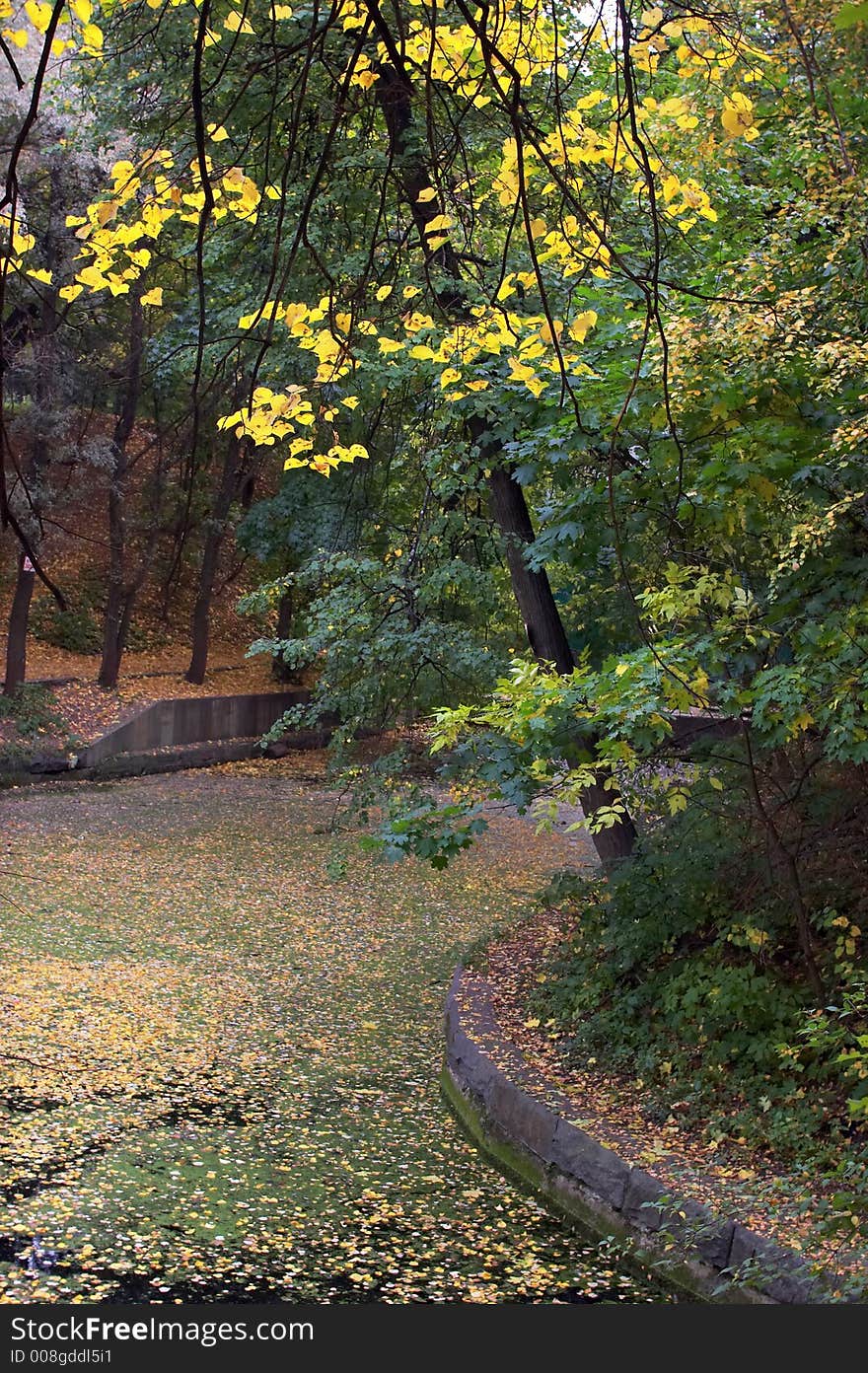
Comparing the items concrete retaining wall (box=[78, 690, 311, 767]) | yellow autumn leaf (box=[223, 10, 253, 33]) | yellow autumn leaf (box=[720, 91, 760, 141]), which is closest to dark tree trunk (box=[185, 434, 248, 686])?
concrete retaining wall (box=[78, 690, 311, 767])

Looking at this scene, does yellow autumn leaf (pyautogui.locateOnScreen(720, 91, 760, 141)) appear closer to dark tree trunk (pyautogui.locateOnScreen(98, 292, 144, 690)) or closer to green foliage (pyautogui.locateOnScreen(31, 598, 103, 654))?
dark tree trunk (pyautogui.locateOnScreen(98, 292, 144, 690))

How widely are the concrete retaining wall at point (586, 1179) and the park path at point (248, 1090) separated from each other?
138 millimetres

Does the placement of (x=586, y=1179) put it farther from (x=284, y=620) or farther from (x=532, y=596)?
(x=284, y=620)

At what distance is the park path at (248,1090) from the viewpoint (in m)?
4.71

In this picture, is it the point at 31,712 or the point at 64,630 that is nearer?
the point at 31,712

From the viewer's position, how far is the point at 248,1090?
Answer: 682 centimetres

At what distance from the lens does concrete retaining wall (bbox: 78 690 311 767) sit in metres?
18.6

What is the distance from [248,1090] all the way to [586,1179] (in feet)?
7.64

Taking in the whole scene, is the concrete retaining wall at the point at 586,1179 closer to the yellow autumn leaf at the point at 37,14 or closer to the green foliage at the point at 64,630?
the yellow autumn leaf at the point at 37,14

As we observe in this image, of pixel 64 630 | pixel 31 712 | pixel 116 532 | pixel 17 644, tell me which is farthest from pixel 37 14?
pixel 64 630

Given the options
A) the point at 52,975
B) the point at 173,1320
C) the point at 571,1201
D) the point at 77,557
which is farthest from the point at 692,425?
the point at 77,557

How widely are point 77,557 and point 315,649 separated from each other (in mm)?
16722

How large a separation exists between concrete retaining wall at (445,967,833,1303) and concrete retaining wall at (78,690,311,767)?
12.1m

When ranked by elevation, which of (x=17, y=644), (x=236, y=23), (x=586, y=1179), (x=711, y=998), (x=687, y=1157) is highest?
(x=236, y=23)
